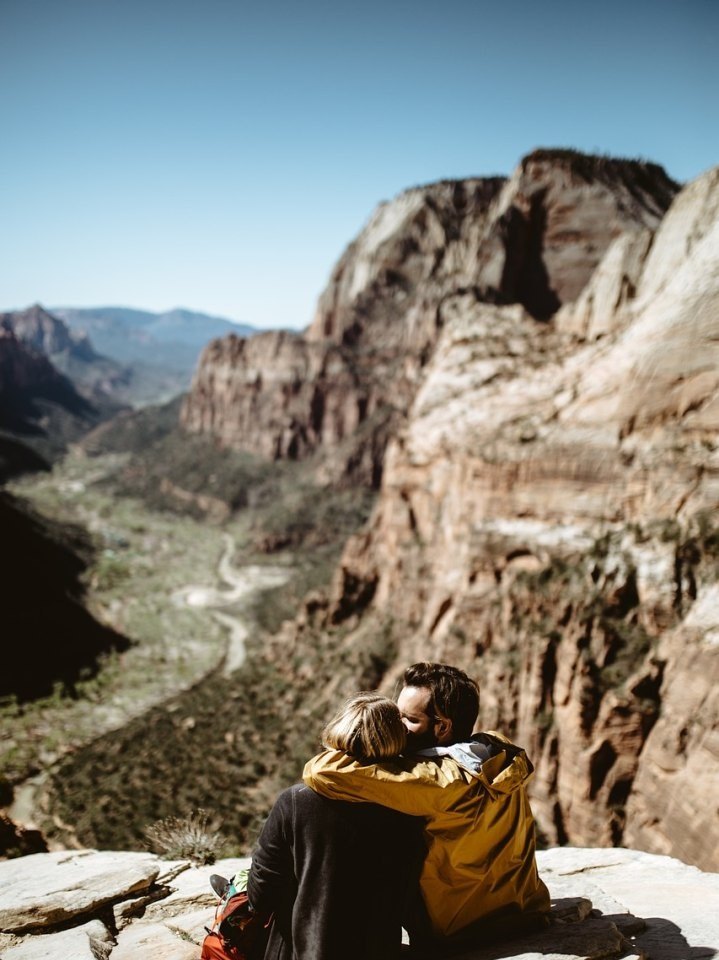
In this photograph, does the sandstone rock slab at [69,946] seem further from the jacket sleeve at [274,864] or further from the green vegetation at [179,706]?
the green vegetation at [179,706]

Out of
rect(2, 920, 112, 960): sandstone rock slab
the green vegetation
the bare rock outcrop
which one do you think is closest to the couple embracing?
the bare rock outcrop

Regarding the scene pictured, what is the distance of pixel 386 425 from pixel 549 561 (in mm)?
63098

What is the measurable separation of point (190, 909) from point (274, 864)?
13.1ft

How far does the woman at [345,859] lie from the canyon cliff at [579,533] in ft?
39.0

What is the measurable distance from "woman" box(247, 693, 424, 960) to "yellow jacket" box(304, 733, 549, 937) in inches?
6.5

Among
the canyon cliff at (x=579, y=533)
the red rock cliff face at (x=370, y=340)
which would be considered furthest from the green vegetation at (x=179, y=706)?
the red rock cliff face at (x=370, y=340)

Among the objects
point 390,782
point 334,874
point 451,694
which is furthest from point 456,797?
point 334,874

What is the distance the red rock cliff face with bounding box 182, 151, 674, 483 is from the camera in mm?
55688

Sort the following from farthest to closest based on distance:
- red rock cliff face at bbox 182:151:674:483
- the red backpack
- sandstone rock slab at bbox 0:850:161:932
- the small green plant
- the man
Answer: red rock cliff face at bbox 182:151:674:483, the small green plant, sandstone rock slab at bbox 0:850:161:932, the red backpack, the man

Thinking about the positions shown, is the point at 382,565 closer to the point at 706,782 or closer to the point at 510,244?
the point at 706,782

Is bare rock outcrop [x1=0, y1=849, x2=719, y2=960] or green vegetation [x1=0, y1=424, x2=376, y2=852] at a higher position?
bare rock outcrop [x1=0, y1=849, x2=719, y2=960]

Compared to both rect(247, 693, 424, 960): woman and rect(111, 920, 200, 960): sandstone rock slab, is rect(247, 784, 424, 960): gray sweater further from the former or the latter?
rect(111, 920, 200, 960): sandstone rock slab

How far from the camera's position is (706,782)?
43.8 ft

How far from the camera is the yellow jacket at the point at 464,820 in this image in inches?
167
